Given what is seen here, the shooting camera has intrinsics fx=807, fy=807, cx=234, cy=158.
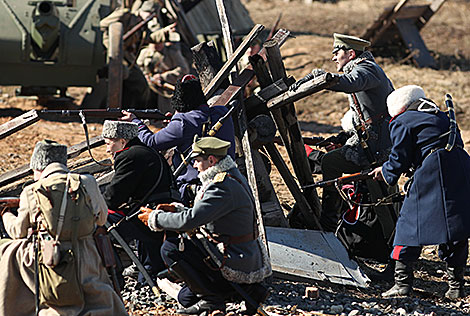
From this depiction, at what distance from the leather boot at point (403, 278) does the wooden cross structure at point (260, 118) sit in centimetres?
114

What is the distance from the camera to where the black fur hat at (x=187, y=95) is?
246 inches

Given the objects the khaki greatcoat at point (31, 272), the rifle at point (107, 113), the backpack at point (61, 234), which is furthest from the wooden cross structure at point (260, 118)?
the backpack at point (61, 234)

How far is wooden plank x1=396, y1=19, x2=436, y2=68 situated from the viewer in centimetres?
1623

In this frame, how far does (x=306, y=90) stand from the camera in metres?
6.39

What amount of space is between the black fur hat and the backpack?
187 cm

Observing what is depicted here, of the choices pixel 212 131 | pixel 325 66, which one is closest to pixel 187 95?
pixel 212 131

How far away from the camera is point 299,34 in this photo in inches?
760

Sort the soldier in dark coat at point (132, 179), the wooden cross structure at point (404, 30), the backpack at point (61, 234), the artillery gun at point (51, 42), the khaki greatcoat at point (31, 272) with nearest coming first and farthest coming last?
1. the backpack at point (61, 234)
2. the khaki greatcoat at point (31, 272)
3. the soldier in dark coat at point (132, 179)
4. the artillery gun at point (51, 42)
5. the wooden cross structure at point (404, 30)

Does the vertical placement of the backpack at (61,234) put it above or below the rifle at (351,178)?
above

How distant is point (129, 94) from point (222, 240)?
8880 mm

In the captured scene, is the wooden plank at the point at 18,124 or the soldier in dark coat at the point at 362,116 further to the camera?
the soldier in dark coat at the point at 362,116

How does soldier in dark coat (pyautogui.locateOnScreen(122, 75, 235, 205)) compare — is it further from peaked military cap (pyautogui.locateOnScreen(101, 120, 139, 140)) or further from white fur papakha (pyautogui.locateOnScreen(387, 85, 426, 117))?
white fur papakha (pyautogui.locateOnScreen(387, 85, 426, 117))

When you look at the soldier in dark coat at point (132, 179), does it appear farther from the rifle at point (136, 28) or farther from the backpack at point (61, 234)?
the rifle at point (136, 28)

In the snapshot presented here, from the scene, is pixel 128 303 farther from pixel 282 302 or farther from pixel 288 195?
pixel 288 195
